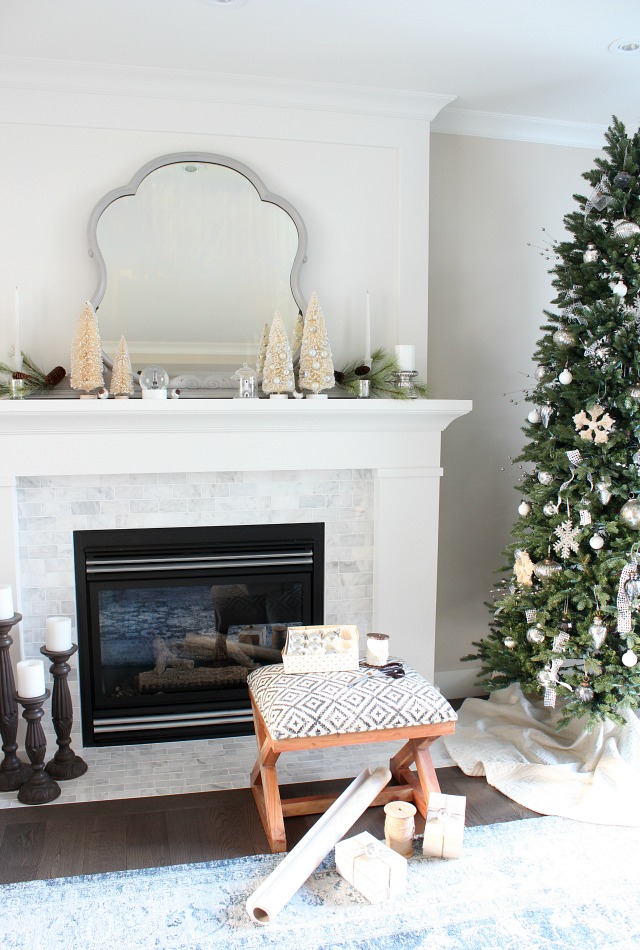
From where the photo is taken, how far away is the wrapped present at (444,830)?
225 cm

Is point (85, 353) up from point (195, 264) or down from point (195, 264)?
down

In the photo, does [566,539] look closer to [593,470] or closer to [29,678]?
[593,470]

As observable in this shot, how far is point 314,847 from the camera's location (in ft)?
7.21

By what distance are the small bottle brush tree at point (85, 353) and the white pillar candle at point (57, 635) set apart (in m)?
0.83

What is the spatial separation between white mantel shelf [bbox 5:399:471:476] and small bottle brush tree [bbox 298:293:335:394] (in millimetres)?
95

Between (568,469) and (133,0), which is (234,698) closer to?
(568,469)

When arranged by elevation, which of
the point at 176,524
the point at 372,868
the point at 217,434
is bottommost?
the point at 372,868

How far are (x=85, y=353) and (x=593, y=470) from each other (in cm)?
181

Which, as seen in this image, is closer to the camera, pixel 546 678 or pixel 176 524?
pixel 546 678

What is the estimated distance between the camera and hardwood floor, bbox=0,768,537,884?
227cm

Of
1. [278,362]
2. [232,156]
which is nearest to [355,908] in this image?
[278,362]

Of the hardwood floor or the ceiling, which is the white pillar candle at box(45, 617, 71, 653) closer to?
the hardwood floor

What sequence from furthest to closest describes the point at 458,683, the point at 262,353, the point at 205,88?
the point at 458,683
the point at 262,353
the point at 205,88

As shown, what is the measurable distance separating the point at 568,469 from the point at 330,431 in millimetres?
896
